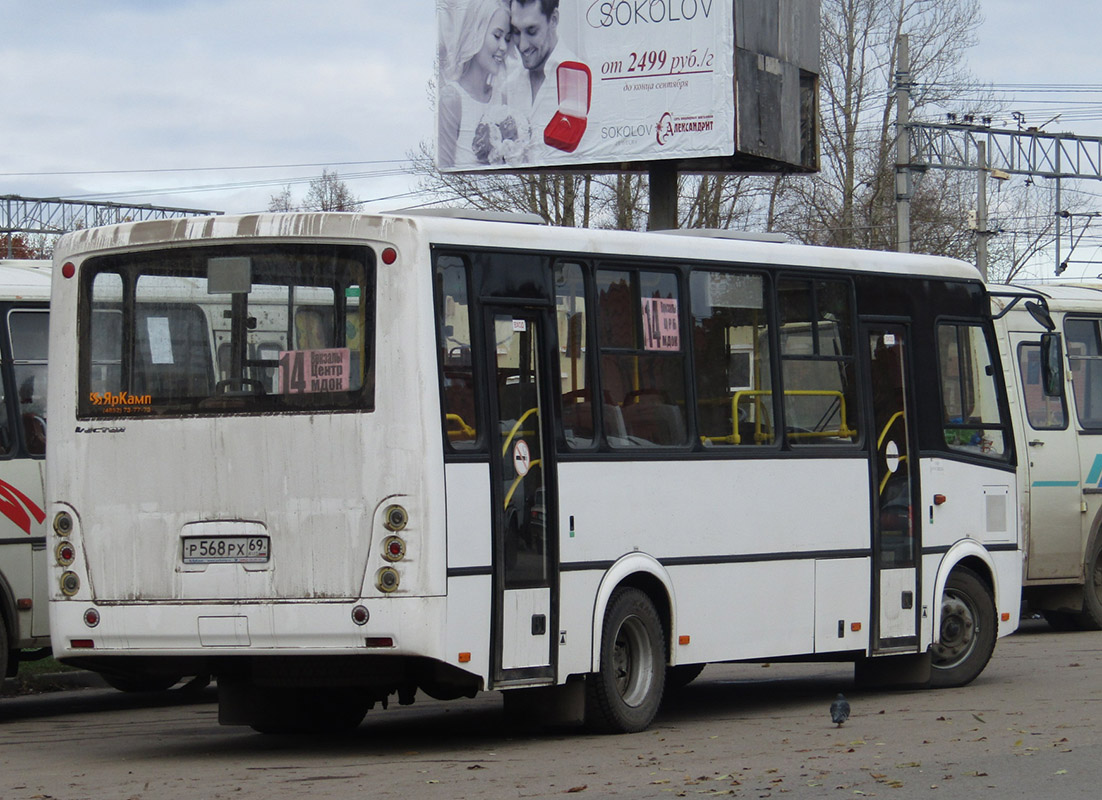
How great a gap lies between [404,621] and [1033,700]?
501 cm

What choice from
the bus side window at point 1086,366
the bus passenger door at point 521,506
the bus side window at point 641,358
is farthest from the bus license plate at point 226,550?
the bus side window at point 1086,366

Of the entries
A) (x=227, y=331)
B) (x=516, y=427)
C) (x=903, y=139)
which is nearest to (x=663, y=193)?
(x=903, y=139)

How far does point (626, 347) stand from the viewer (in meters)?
11.5

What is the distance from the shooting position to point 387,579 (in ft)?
32.7

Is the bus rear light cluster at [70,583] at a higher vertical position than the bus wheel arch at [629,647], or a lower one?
higher

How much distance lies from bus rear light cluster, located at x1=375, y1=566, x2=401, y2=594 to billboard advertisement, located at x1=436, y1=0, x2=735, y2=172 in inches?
831

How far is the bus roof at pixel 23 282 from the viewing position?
13.6 meters

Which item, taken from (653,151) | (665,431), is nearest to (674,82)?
(653,151)

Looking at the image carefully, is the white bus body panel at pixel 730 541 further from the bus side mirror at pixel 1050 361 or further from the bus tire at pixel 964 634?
the bus side mirror at pixel 1050 361

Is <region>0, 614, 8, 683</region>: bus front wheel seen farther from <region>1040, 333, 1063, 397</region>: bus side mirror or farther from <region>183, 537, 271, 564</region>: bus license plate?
<region>1040, 333, 1063, 397</region>: bus side mirror

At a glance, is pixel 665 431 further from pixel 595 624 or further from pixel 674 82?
pixel 674 82

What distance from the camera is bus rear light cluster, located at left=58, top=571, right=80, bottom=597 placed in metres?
10.7

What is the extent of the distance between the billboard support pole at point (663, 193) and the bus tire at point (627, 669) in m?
21.0

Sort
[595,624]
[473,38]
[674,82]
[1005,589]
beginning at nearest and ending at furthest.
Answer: [595,624]
[1005,589]
[674,82]
[473,38]
